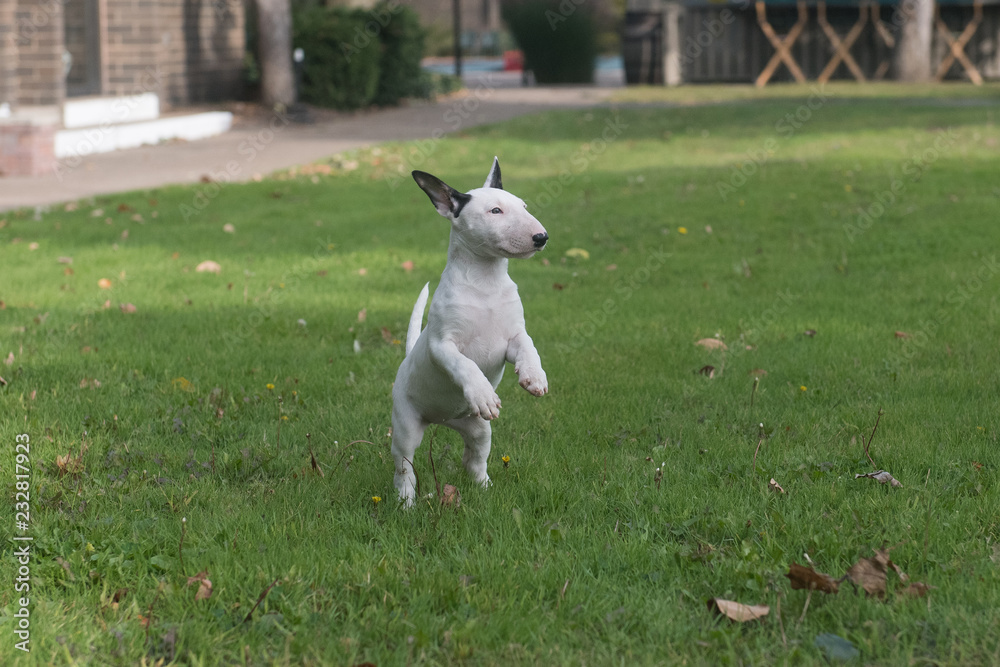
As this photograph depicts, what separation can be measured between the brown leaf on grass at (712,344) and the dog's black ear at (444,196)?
2.56m

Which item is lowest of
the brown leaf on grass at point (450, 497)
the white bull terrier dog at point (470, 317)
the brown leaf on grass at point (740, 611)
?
the brown leaf on grass at point (740, 611)

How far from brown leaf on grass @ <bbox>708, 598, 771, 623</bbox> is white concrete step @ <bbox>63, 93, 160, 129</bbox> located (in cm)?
1493

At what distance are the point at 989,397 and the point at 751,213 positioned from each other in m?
4.95

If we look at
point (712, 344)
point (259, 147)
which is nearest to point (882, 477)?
point (712, 344)

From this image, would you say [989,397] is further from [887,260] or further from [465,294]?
[887,260]

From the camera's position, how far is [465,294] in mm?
3336

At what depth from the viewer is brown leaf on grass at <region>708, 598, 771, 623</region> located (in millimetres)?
2797

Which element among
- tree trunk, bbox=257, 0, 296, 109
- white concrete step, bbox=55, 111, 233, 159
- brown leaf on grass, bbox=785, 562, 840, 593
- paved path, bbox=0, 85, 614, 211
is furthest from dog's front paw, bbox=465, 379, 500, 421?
tree trunk, bbox=257, 0, 296, 109

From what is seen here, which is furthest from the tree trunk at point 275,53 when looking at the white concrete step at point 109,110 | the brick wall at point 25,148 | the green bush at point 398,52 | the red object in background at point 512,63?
the red object in background at point 512,63

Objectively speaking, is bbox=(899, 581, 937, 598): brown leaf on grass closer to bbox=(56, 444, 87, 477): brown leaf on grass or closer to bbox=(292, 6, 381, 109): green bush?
bbox=(56, 444, 87, 477): brown leaf on grass

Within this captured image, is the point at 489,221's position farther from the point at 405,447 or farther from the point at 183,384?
the point at 183,384

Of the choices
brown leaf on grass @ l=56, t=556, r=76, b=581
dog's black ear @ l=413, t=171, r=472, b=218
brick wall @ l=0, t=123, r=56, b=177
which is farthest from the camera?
brick wall @ l=0, t=123, r=56, b=177

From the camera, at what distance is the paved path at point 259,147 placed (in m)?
11.8

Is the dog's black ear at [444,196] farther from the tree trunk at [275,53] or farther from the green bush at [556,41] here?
the green bush at [556,41]
